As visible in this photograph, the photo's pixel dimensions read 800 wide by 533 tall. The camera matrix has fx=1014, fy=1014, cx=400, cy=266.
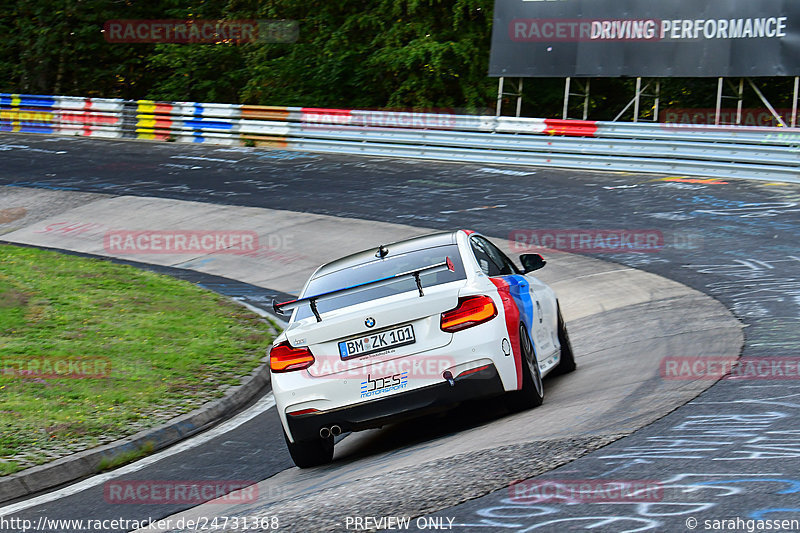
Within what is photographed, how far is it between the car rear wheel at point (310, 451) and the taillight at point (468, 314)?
125 centimetres

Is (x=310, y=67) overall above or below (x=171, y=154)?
above

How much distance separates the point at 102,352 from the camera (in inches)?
426

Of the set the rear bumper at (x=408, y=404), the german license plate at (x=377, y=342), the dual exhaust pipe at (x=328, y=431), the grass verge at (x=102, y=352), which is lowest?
the grass verge at (x=102, y=352)

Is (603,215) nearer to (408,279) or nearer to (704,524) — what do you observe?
(408,279)

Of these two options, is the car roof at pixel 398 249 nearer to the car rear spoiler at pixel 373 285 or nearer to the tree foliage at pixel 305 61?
the car rear spoiler at pixel 373 285

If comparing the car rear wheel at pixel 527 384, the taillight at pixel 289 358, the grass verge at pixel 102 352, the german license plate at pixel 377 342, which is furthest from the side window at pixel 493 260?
the grass verge at pixel 102 352

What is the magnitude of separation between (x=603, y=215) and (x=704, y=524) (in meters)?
13.3

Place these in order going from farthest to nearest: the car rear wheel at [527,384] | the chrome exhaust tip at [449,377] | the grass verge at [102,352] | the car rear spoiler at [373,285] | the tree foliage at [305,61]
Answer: the tree foliage at [305,61], the grass verge at [102,352], the car rear wheel at [527,384], the car rear spoiler at [373,285], the chrome exhaust tip at [449,377]

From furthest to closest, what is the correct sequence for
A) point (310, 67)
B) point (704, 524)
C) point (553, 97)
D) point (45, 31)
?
point (45, 31) → point (310, 67) → point (553, 97) → point (704, 524)

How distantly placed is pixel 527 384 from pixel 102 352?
5.44 m

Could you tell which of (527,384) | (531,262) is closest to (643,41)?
(531,262)

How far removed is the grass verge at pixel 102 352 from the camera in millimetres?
8352

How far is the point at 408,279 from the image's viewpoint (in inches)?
290

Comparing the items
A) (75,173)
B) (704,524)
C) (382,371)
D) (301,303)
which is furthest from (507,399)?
(75,173)
